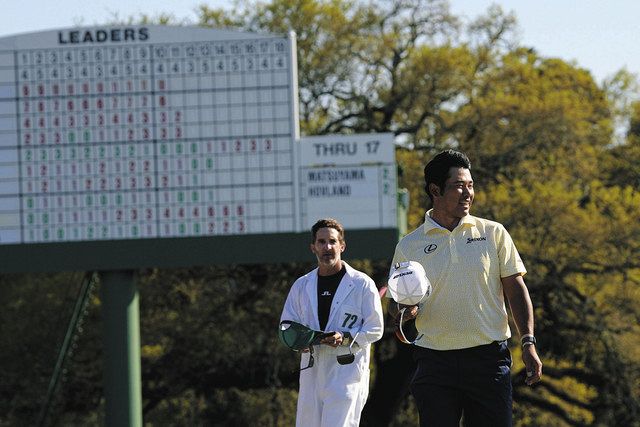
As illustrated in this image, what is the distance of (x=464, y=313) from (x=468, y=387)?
317mm

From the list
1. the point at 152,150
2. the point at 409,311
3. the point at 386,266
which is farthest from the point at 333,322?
the point at 386,266

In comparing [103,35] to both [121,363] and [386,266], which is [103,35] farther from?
[386,266]

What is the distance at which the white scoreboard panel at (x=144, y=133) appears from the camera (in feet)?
55.8

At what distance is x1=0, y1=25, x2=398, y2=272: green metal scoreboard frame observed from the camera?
1702 cm

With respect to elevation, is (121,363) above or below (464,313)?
above

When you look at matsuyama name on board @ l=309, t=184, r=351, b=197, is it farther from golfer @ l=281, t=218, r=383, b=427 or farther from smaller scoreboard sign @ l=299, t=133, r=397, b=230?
golfer @ l=281, t=218, r=383, b=427

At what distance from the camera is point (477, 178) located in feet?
94.0

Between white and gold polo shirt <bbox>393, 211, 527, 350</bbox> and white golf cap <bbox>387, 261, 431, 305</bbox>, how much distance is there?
16cm

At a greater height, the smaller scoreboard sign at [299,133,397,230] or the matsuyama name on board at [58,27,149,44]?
the matsuyama name on board at [58,27,149,44]

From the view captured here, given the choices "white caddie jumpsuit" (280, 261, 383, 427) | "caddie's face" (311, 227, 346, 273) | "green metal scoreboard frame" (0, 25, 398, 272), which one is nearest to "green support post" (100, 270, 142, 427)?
"green metal scoreboard frame" (0, 25, 398, 272)

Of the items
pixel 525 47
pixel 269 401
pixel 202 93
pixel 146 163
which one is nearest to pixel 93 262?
pixel 146 163

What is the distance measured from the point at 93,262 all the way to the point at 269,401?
37.8 ft

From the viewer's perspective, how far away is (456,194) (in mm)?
6121

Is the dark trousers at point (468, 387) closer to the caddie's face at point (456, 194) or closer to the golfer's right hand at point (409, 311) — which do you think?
the golfer's right hand at point (409, 311)
